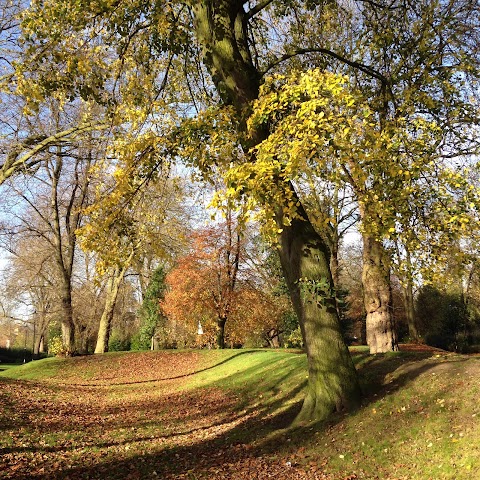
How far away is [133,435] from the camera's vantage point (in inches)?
332

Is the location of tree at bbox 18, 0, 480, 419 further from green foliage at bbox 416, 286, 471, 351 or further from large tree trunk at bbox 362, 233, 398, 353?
green foliage at bbox 416, 286, 471, 351

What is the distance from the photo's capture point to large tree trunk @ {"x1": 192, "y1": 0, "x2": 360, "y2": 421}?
6891mm

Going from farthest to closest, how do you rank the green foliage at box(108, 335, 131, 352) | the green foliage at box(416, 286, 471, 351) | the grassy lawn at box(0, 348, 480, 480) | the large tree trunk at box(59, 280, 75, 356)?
the green foliage at box(108, 335, 131, 352) < the green foliage at box(416, 286, 471, 351) < the large tree trunk at box(59, 280, 75, 356) < the grassy lawn at box(0, 348, 480, 480)

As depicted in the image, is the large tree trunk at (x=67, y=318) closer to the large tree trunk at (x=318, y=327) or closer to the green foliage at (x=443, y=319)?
the large tree trunk at (x=318, y=327)

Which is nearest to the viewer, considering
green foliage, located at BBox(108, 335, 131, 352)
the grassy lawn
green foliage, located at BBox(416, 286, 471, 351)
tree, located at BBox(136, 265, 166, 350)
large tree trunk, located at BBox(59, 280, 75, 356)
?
the grassy lawn

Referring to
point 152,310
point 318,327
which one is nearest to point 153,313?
point 152,310

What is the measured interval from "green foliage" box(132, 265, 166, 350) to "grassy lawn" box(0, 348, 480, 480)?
19.1 meters

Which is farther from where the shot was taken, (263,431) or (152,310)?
(152,310)

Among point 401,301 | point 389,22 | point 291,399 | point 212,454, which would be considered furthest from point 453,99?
point 401,301

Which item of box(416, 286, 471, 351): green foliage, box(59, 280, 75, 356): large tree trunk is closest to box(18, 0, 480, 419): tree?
box(59, 280, 75, 356): large tree trunk

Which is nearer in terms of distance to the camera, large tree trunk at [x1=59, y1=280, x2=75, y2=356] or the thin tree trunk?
large tree trunk at [x1=59, y1=280, x2=75, y2=356]

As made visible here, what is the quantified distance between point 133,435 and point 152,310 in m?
23.9

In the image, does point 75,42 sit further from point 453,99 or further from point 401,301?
point 401,301

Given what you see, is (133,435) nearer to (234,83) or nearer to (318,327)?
(318,327)
